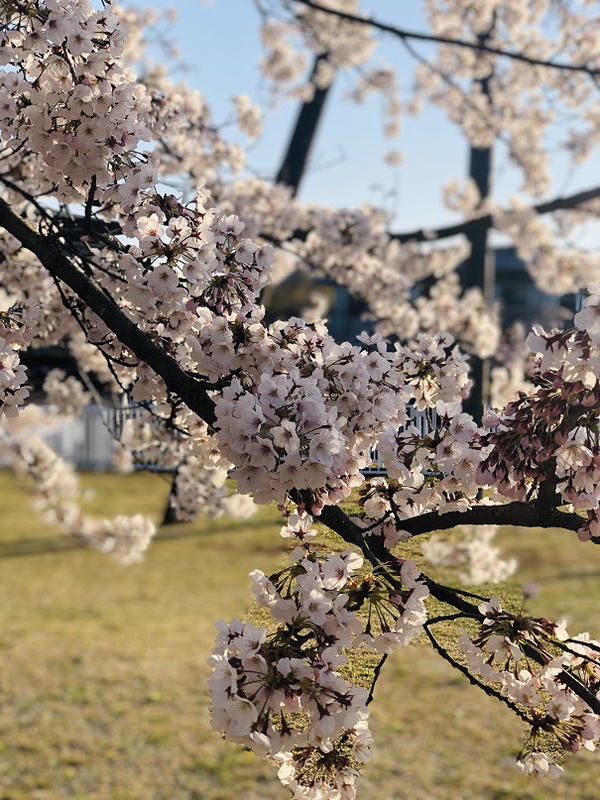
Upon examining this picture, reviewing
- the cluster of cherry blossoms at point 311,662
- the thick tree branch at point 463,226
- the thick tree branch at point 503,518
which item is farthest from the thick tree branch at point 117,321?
the thick tree branch at point 463,226

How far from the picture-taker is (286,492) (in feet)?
6.87

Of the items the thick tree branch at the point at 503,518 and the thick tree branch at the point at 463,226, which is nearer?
the thick tree branch at the point at 503,518

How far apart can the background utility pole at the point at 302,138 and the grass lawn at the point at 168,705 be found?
5.74m

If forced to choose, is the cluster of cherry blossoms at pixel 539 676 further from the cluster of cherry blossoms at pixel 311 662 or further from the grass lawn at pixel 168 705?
the grass lawn at pixel 168 705

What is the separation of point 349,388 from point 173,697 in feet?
19.0

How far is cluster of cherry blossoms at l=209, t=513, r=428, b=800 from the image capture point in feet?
5.80

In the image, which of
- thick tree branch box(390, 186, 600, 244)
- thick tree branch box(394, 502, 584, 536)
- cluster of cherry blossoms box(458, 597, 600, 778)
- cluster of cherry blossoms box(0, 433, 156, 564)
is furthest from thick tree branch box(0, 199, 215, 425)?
thick tree branch box(390, 186, 600, 244)

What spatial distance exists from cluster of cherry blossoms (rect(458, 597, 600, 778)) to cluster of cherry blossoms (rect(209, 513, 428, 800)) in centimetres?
32

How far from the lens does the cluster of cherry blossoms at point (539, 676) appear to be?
2.22m

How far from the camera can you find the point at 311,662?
181 cm

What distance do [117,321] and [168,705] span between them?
5344 mm

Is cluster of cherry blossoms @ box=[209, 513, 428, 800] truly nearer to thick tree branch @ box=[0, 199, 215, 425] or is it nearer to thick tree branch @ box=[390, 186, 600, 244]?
thick tree branch @ box=[0, 199, 215, 425]

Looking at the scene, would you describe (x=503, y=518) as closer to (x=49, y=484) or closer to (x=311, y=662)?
(x=311, y=662)

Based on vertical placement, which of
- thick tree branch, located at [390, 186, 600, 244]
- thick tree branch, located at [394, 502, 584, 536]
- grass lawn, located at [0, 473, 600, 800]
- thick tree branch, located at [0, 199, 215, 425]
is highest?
thick tree branch, located at [390, 186, 600, 244]
